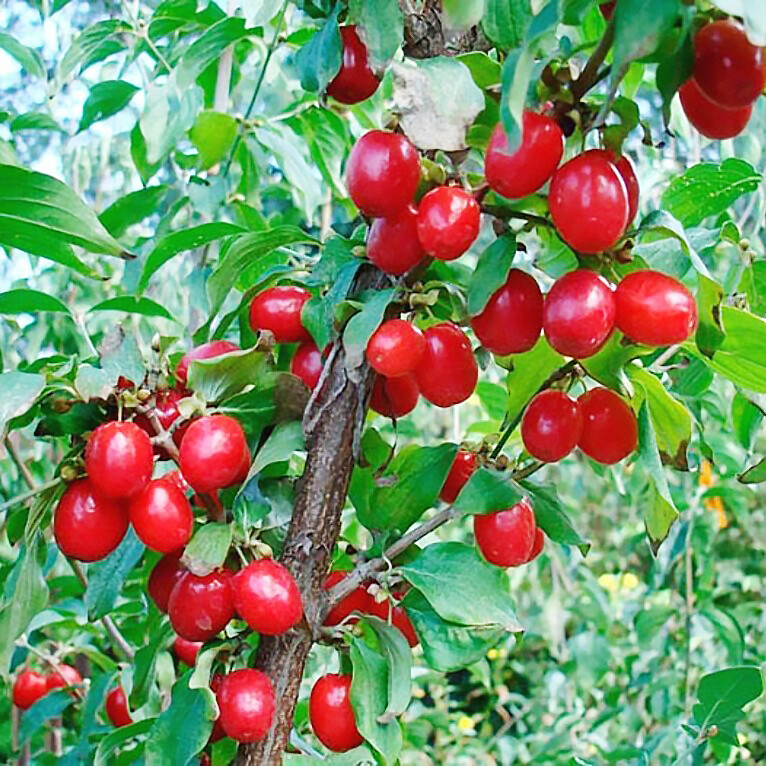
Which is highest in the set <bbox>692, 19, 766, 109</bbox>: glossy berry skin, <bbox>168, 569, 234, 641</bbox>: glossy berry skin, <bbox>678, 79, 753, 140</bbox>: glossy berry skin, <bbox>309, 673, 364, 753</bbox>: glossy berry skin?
<bbox>692, 19, 766, 109</bbox>: glossy berry skin

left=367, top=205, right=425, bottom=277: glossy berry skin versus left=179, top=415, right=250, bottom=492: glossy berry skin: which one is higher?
left=367, top=205, right=425, bottom=277: glossy berry skin

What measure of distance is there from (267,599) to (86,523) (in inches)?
5.3

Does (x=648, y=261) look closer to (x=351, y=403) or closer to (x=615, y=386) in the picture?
(x=615, y=386)

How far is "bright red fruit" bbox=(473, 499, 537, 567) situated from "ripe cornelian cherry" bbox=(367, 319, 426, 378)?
13 cm

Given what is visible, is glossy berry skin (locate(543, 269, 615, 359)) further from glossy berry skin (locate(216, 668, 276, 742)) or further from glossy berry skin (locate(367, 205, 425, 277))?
glossy berry skin (locate(216, 668, 276, 742))

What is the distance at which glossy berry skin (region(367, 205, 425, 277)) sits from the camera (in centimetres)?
62

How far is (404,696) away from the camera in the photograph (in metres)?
0.66

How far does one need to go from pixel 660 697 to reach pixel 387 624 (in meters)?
1.61

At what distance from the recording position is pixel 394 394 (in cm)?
71

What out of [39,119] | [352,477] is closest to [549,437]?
[352,477]

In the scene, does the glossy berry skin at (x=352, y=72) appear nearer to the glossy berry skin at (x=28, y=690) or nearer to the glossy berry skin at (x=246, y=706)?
the glossy berry skin at (x=246, y=706)

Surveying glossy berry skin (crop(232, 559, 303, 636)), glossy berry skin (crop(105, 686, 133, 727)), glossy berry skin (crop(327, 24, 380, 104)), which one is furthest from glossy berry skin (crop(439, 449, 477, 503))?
glossy berry skin (crop(105, 686, 133, 727))

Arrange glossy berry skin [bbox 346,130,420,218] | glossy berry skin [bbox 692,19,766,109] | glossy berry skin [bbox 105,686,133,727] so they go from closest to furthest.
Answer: glossy berry skin [bbox 692,19,766,109]
glossy berry skin [bbox 346,130,420,218]
glossy berry skin [bbox 105,686,133,727]

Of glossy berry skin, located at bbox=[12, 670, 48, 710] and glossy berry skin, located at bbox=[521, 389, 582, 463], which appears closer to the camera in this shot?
glossy berry skin, located at bbox=[521, 389, 582, 463]
